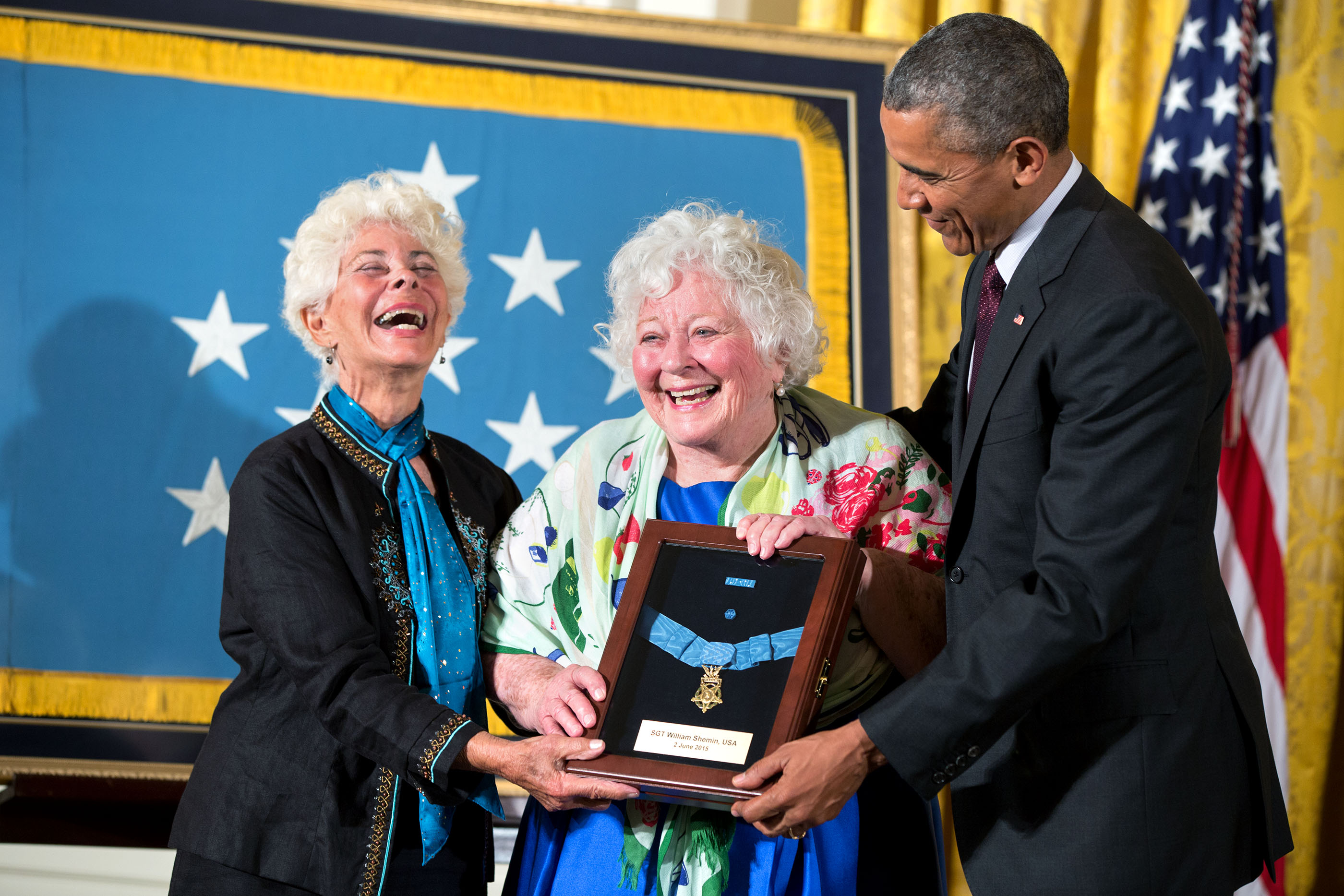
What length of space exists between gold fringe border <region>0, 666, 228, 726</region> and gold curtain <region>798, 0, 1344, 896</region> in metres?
2.45

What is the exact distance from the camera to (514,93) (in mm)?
3303

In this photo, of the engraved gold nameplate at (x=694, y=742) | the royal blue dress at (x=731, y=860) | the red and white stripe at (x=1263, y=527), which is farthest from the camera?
the red and white stripe at (x=1263, y=527)

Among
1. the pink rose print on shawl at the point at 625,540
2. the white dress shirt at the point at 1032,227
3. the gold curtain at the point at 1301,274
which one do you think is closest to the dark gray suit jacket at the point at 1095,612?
the white dress shirt at the point at 1032,227

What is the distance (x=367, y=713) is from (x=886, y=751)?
2.79 ft

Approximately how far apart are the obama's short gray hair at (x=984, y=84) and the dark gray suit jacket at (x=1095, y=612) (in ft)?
0.50

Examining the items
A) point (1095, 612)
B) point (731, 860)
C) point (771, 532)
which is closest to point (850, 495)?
point (771, 532)

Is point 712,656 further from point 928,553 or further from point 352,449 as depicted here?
point 352,449

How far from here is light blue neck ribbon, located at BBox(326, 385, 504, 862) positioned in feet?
6.24

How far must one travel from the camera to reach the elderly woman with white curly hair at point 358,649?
1756 mm

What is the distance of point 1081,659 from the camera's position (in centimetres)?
146

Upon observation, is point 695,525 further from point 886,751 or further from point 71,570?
point 71,570

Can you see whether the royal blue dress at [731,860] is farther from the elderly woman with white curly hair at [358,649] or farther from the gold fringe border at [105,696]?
the gold fringe border at [105,696]

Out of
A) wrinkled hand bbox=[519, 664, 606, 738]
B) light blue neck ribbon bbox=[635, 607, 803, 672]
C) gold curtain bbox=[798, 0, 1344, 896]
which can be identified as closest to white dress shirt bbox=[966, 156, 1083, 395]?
light blue neck ribbon bbox=[635, 607, 803, 672]

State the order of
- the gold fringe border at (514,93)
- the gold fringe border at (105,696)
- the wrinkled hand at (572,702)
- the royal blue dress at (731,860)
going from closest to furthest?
the wrinkled hand at (572,702) < the royal blue dress at (731,860) < the gold fringe border at (105,696) < the gold fringe border at (514,93)
